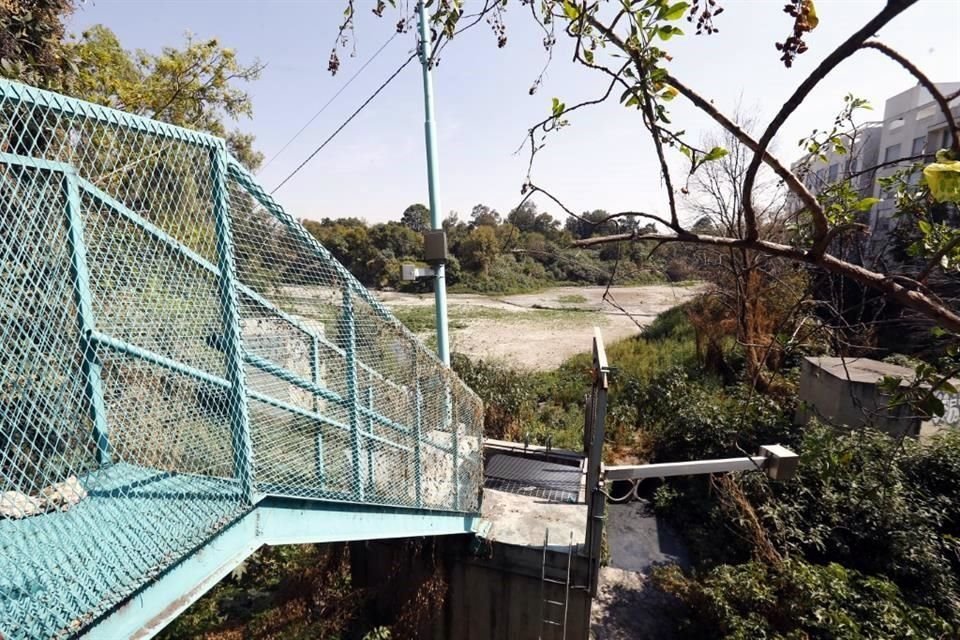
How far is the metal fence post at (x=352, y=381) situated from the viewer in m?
2.57

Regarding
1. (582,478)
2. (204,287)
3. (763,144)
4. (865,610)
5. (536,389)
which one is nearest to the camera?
(763,144)

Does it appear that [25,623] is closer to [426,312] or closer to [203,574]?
[203,574]

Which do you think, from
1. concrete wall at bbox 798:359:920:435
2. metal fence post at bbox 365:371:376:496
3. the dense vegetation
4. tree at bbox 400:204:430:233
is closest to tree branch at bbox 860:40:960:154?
the dense vegetation

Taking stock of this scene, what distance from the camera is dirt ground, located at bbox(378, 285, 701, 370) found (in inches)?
604

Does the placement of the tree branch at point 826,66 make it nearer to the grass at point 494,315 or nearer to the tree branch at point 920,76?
the tree branch at point 920,76

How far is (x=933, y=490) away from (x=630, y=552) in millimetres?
3928

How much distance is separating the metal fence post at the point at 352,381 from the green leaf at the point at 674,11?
6.17 ft

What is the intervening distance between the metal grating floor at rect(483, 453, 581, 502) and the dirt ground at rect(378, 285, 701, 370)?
5313 millimetres

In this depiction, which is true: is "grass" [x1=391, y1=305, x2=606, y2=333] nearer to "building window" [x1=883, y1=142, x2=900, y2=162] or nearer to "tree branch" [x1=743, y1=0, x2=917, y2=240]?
"building window" [x1=883, y1=142, x2=900, y2=162]

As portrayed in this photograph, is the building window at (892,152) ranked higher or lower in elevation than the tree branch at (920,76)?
higher

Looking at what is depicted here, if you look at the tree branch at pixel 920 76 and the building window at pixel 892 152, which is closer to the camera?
the tree branch at pixel 920 76

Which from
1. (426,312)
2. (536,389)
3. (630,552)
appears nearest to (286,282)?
(630,552)

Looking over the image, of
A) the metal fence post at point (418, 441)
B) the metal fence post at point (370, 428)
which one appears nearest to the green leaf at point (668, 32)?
the metal fence post at point (370, 428)

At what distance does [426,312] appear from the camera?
21.5 meters
